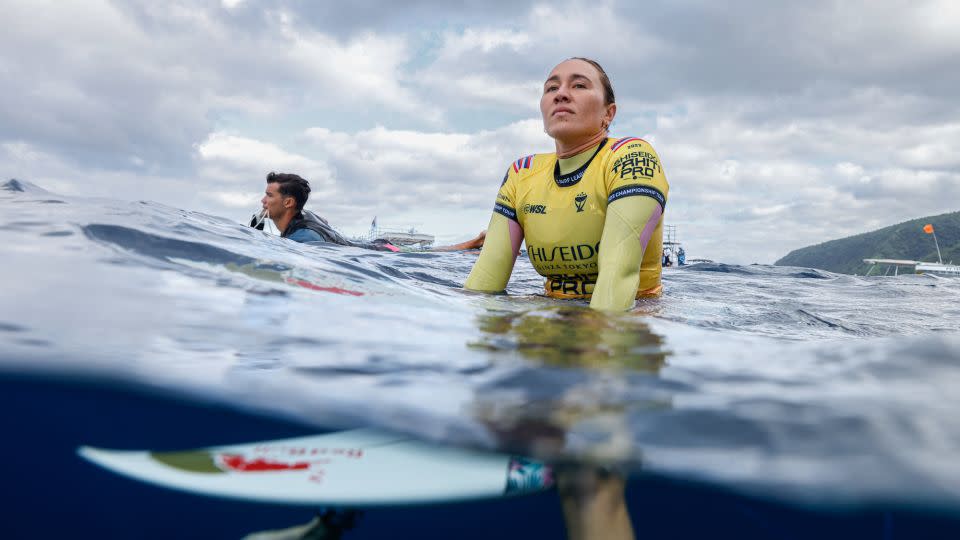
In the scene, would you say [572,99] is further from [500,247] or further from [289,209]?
[289,209]

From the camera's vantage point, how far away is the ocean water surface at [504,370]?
182 centimetres

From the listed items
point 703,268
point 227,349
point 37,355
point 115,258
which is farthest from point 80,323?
point 703,268

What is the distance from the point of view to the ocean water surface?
1818 millimetres

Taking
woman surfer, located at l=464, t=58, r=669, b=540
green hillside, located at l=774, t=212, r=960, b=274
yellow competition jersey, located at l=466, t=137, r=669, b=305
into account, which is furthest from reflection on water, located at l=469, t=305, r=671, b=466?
green hillside, located at l=774, t=212, r=960, b=274

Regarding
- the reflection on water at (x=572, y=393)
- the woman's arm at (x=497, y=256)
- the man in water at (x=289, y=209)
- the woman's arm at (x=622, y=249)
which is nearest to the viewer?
the reflection on water at (x=572, y=393)

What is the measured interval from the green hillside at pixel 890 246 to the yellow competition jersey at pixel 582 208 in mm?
113687

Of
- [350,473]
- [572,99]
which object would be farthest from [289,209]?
[350,473]

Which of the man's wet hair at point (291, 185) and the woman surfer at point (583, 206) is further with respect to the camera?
the man's wet hair at point (291, 185)

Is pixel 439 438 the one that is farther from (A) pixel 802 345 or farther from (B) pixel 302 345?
(A) pixel 802 345

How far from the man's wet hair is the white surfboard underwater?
21.6ft

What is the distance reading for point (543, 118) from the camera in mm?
4227

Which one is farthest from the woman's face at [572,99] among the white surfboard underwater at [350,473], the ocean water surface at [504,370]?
the white surfboard underwater at [350,473]

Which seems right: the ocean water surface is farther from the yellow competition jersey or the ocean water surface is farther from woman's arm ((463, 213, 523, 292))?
woman's arm ((463, 213, 523, 292))

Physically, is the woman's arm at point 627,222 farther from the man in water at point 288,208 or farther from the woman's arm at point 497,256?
the man in water at point 288,208
